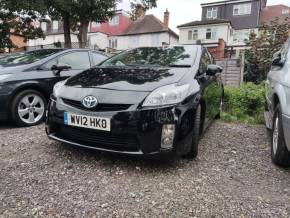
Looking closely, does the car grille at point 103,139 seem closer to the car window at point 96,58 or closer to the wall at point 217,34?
the car window at point 96,58

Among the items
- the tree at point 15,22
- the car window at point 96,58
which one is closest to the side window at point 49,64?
the car window at point 96,58

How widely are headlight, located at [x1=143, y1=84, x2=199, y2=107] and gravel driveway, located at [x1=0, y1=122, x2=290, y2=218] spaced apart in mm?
721

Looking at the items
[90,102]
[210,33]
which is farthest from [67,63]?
[210,33]

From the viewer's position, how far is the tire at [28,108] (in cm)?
447

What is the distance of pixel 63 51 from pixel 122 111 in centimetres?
304

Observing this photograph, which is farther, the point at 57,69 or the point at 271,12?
the point at 271,12

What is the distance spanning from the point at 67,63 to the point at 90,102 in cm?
263

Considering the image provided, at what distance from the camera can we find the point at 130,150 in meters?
2.94

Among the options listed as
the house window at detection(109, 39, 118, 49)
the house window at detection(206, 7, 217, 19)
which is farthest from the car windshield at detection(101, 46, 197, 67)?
the house window at detection(109, 39, 118, 49)

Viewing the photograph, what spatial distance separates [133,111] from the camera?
2.84m

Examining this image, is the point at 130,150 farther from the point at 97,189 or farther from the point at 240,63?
the point at 240,63

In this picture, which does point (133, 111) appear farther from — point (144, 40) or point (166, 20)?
point (166, 20)

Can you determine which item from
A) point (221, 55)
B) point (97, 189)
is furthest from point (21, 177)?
point (221, 55)

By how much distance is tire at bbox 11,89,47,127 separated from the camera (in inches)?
176
